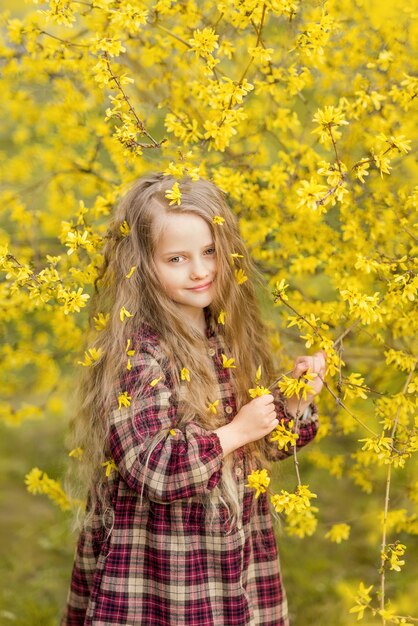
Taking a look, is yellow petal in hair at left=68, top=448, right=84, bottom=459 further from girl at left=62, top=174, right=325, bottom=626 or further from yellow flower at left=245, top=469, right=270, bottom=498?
yellow flower at left=245, top=469, right=270, bottom=498

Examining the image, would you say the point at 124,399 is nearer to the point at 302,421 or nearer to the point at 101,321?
the point at 101,321

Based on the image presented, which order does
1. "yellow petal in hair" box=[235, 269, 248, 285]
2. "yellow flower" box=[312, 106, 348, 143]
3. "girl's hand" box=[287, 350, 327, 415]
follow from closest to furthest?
1. "yellow flower" box=[312, 106, 348, 143]
2. "girl's hand" box=[287, 350, 327, 415]
3. "yellow petal in hair" box=[235, 269, 248, 285]

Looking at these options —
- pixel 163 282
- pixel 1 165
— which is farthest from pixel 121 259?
pixel 1 165

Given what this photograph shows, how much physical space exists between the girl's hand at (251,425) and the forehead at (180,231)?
396 mm

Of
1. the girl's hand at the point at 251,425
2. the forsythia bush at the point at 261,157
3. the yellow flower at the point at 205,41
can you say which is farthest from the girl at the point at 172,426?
the yellow flower at the point at 205,41

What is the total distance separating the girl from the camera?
1.77 metres

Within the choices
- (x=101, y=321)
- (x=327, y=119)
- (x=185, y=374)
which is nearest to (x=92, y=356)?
(x=101, y=321)

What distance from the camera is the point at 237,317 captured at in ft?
6.73

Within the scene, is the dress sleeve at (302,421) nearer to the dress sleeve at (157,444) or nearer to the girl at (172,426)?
the girl at (172,426)

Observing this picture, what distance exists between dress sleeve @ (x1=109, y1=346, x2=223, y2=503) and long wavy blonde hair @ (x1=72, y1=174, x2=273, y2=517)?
36mm

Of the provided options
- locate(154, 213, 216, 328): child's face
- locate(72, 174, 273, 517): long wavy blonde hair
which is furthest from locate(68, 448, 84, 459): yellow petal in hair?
locate(154, 213, 216, 328): child's face

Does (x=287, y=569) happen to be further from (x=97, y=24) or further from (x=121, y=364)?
(x=97, y=24)

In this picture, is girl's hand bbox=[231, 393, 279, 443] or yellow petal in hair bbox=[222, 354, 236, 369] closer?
girl's hand bbox=[231, 393, 279, 443]

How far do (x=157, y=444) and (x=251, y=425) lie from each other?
22cm
